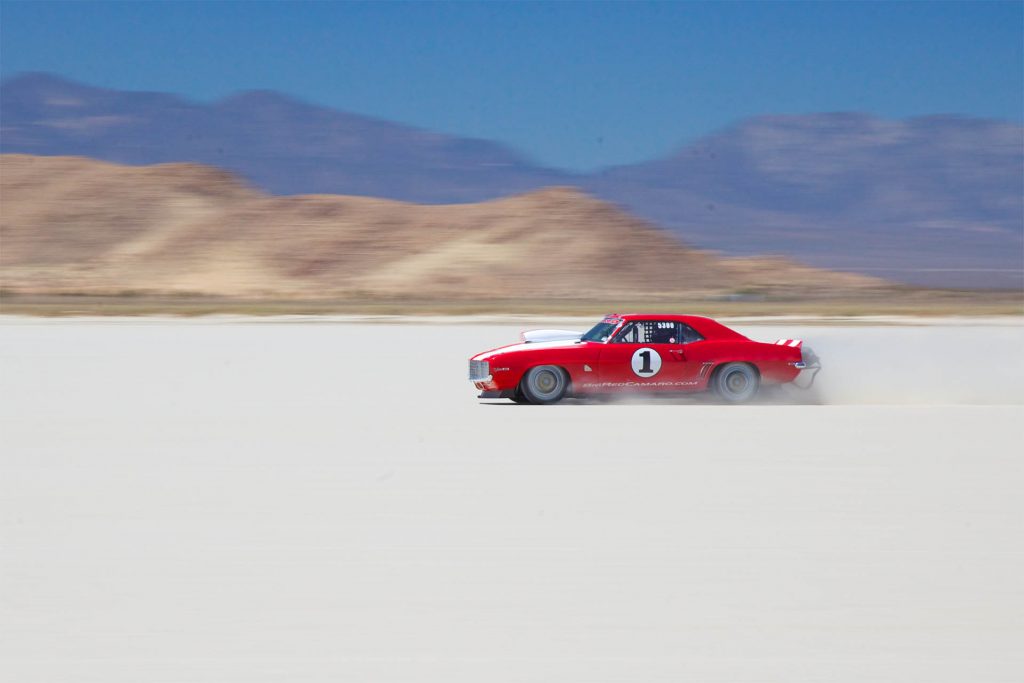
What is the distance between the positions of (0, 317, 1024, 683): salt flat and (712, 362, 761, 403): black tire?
0.44m

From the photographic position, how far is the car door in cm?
1423

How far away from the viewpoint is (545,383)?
14.3 metres

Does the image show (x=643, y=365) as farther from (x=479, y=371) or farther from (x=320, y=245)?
(x=320, y=245)

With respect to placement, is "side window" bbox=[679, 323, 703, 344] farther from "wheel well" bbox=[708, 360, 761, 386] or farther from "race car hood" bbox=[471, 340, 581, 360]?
"race car hood" bbox=[471, 340, 581, 360]

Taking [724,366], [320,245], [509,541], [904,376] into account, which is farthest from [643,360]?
[320,245]

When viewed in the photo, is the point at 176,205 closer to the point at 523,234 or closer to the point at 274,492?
the point at 523,234

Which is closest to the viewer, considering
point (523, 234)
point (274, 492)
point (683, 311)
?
point (274, 492)

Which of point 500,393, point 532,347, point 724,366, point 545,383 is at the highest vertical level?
point 532,347

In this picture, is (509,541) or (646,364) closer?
(509,541)

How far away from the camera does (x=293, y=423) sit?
12609 mm

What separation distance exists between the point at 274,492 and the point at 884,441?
5.78 metres

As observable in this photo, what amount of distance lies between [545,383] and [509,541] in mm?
7139

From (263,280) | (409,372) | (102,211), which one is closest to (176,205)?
(102,211)

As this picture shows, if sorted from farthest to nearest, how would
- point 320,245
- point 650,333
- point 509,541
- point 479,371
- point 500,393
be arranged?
point 320,245, point 650,333, point 479,371, point 500,393, point 509,541
